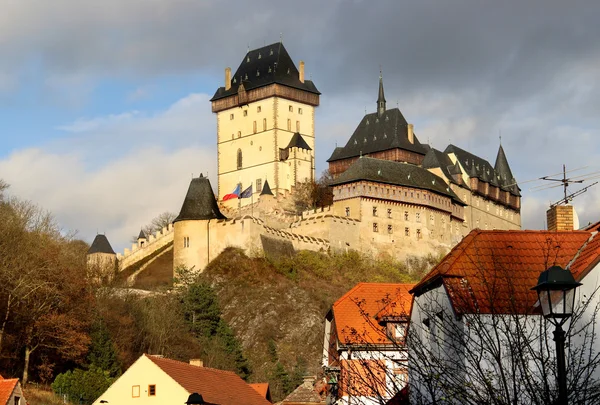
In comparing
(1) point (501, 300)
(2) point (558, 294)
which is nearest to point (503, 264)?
(1) point (501, 300)

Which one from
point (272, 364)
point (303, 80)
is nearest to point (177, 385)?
point (272, 364)

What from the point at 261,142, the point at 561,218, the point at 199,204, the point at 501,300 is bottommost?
the point at 501,300

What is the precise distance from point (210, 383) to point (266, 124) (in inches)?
2819

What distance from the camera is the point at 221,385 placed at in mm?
39938

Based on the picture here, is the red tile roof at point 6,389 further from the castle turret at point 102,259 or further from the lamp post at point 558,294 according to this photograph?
the castle turret at point 102,259

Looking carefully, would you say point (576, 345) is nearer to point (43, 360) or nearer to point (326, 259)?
point (43, 360)

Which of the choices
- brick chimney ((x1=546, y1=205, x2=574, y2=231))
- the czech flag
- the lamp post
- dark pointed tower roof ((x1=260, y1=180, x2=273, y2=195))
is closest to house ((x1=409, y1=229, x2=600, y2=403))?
brick chimney ((x1=546, y1=205, x2=574, y2=231))

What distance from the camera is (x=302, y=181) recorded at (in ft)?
351

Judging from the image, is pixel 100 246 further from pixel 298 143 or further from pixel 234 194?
pixel 298 143

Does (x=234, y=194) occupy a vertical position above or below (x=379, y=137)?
below

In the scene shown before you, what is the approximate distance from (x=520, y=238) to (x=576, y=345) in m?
2.07

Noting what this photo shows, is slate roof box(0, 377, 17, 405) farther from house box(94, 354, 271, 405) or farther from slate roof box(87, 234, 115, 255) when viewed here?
slate roof box(87, 234, 115, 255)

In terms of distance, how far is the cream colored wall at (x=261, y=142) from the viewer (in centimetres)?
10800

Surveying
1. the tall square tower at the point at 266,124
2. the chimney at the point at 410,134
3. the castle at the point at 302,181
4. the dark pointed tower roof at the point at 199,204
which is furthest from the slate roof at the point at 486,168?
the dark pointed tower roof at the point at 199,204
